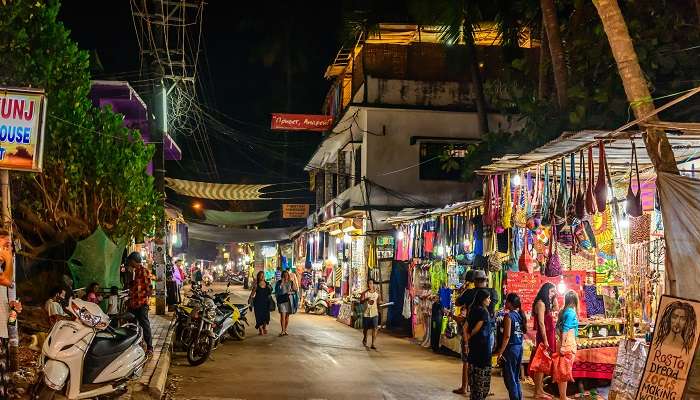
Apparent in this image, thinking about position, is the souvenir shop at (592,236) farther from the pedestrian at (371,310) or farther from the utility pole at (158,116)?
the utility pole at (158,116)

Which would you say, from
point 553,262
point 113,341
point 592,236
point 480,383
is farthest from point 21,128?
point 592,236

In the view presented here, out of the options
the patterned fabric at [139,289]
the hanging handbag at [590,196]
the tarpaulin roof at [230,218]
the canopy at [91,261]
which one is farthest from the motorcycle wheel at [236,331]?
the tarpaulin roof at [230,218]

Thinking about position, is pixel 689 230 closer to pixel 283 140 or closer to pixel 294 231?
pixel 294 231

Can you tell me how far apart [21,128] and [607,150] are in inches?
307

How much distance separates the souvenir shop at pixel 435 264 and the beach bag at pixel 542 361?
3234mm

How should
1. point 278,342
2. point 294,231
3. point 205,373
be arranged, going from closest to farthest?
point 205,373 → point 278,342 → point 294,231

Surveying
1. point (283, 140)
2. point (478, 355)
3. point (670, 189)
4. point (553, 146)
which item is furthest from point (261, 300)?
point (283, 140)

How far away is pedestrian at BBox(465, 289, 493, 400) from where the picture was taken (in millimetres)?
9156

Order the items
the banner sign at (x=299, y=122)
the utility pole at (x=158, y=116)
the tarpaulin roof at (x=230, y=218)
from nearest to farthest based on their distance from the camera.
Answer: the utility pole at (x=158, y=116) < the banner sign at (x=299, y=122) < the tarpaulin roof at (x=230, y=218)

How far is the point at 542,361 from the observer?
35.0ft

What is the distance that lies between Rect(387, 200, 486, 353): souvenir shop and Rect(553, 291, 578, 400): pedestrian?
3376 millimetres

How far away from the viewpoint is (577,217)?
9500mm

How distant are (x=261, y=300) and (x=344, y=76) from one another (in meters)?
11.7

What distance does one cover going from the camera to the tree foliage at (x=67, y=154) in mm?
11469
